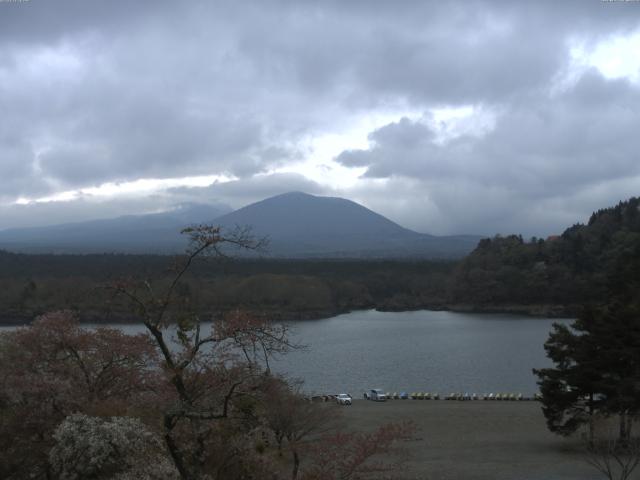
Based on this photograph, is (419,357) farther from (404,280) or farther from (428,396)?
(404,280)

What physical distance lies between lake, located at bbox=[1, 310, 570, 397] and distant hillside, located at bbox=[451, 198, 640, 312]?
32.4ft

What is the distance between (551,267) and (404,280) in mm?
14744

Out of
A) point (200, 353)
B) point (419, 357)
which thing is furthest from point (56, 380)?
point (419, 357)

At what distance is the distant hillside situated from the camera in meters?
53.7

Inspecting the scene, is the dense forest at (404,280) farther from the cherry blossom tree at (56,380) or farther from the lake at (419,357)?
the cherry blossom tree at (56,380)

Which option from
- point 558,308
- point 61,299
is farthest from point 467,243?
point 61,299

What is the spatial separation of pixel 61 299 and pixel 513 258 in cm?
3760

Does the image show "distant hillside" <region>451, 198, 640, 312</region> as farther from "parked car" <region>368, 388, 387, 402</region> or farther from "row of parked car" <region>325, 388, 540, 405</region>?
"parked car" <region>368, 388, 387, 402</region>

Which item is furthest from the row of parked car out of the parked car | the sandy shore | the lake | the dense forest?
the dense forest

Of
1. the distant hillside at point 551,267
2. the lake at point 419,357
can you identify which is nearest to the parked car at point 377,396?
the lake at point 419,357

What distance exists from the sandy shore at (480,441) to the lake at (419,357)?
293 cm

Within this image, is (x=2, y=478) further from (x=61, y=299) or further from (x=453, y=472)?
(x=61, y=299)

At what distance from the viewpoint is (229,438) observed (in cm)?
538

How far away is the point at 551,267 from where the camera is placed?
56156mm
